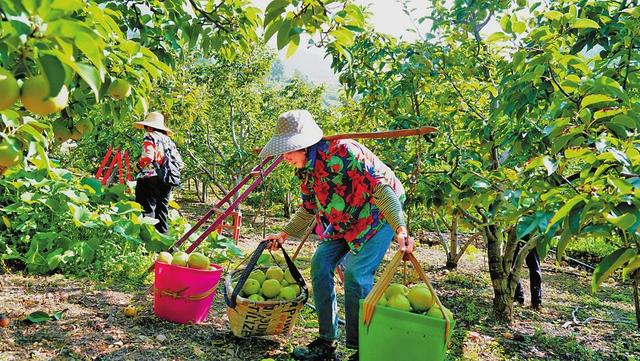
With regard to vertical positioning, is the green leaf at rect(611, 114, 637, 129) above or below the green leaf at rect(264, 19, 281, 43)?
below

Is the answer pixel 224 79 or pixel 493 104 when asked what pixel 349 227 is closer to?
pixel 493 104

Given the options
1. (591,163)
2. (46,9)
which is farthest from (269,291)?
(46,9)

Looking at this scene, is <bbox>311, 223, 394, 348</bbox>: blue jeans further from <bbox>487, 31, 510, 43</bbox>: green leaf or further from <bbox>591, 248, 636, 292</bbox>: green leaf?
<bbox>591, 248, 636, 292</bbox>: green leaf

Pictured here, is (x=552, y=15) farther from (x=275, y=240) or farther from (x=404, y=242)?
(x=275, y=240)

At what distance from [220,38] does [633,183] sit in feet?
7.00

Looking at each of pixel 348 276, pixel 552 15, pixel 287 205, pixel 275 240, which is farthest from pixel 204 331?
pixel 287 205

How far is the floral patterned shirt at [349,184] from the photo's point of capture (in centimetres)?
250

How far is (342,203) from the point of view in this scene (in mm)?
2590

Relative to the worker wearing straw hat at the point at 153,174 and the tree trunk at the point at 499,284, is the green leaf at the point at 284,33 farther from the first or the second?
the worker wearing straw hat at the point at 153,174

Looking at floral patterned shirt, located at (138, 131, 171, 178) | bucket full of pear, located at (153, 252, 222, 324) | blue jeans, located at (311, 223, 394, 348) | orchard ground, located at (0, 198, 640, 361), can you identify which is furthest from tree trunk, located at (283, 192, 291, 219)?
blue jeans, located at (311, 223, 394, 348)

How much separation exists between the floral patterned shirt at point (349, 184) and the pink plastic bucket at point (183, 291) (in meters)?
0.95

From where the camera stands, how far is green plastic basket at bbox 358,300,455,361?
2.02m

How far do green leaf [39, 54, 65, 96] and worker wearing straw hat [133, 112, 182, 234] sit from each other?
13.4 feet

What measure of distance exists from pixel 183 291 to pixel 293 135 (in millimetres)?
1298
